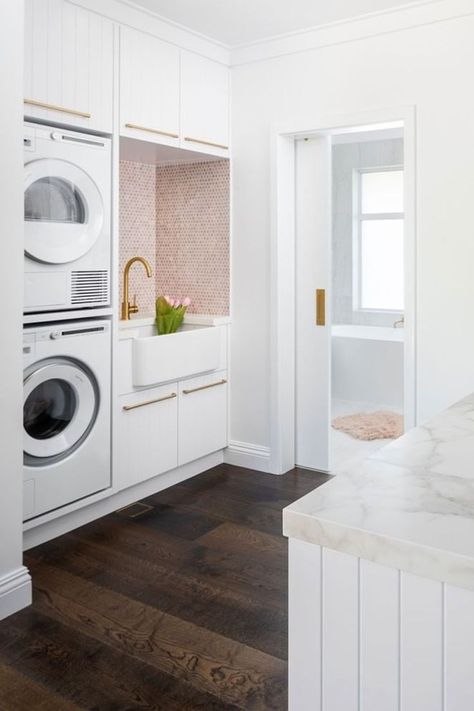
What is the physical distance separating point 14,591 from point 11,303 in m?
1.05

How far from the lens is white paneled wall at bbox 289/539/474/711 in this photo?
2.92 ft

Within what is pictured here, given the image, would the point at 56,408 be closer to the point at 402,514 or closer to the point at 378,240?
the point at 402,514

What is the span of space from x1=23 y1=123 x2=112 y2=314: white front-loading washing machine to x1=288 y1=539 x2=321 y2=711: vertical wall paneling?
209 centimetres

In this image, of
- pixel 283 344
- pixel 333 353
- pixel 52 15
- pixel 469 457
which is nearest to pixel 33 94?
pixel 52 15

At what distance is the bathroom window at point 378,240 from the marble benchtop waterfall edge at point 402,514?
5.18m

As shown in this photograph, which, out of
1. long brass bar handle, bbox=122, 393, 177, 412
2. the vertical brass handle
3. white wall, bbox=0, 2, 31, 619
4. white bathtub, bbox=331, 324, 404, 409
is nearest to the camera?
white wall, bbox=0, 2, 31, 619

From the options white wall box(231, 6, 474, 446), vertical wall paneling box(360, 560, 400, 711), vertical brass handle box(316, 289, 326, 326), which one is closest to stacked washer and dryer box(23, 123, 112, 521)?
white wall box(231, 6, 474, 446)

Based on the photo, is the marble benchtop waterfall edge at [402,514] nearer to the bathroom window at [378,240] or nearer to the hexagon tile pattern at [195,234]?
the hexagon tile pattern at [195,234]

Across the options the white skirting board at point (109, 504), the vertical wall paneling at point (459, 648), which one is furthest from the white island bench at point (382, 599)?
the white skirting board at point (109, 504)

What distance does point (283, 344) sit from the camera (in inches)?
158

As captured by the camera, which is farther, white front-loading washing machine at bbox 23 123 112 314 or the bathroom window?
the bathroom window

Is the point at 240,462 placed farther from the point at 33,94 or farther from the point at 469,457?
the point at 469,457

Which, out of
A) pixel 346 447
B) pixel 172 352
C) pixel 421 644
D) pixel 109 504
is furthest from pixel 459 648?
pixel 346 447

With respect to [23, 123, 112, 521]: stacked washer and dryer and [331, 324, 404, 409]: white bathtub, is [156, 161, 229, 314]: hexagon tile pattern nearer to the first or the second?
[23, 123, 112, 521]: stacked washer and dryer
